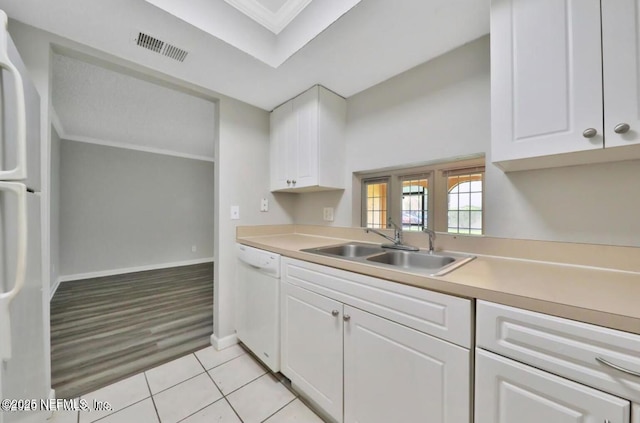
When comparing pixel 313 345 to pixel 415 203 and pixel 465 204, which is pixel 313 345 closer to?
pixel 415 203

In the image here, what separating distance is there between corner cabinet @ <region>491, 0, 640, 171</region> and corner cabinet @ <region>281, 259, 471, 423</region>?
75cm

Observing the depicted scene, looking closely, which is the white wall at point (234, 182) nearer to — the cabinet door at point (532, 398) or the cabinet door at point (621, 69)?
the cabinet door at point (532, 398)

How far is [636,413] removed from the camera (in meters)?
0.56

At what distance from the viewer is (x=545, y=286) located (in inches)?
30.9

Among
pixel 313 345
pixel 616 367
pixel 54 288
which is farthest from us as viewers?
pixel 54 288

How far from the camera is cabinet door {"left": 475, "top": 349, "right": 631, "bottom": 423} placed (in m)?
0.60

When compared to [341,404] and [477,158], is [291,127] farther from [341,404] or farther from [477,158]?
[341,404]

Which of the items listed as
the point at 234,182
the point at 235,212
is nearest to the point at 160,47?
the point at 234,182

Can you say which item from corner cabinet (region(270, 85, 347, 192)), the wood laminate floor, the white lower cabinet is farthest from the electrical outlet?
the wood laminate floor

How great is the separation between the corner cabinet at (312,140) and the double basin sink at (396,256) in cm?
56

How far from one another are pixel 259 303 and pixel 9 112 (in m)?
1.52

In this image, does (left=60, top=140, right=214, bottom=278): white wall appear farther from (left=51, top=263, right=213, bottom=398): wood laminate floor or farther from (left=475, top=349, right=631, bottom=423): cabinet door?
(left=475, top=349, right=631, bottom=423): cabinet door

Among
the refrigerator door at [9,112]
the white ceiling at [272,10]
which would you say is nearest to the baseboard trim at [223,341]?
the refrigerator door at [9,112]

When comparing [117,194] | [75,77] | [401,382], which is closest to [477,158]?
[401,382]
